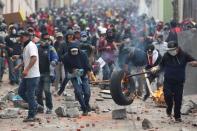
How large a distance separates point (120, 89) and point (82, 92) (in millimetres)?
956

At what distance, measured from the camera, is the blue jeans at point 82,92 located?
42.0 ft

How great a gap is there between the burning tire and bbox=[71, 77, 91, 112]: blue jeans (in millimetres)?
691

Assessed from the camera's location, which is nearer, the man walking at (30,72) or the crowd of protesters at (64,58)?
the man walking at (30,72)

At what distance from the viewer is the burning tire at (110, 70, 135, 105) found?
1244 cm

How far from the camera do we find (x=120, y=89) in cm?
1245

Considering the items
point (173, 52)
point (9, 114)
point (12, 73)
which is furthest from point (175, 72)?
point (12, 73)

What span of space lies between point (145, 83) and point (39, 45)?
3.88 meters

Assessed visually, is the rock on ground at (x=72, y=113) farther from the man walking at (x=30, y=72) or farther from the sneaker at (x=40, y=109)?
the man walking at (x=30, y=72)

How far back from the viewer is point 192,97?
580 inches

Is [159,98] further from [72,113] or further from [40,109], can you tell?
[40,109]

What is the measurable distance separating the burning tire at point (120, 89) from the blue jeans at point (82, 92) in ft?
2.27

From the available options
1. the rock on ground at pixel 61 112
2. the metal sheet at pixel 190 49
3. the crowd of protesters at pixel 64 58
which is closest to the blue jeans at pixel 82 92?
the crowd of protesters at pixel 64 58

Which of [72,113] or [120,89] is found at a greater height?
[120,89]

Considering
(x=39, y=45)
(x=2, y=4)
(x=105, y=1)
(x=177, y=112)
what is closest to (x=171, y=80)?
(x=177, y=112)
